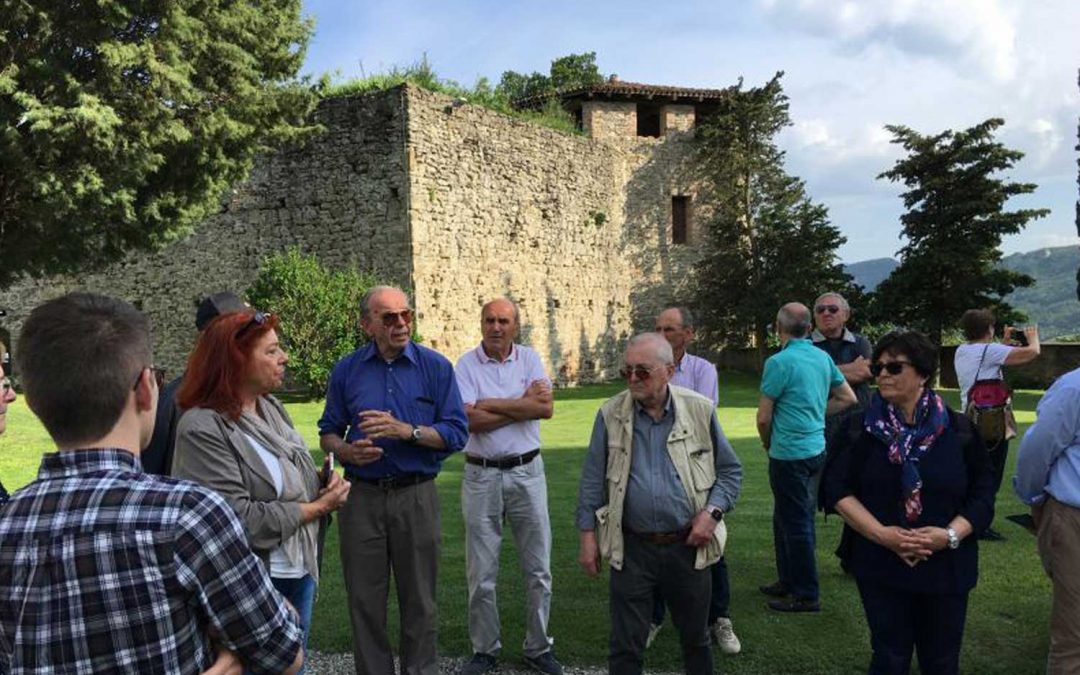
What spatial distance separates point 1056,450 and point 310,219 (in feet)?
59.2

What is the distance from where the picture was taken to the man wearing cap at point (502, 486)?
4422 millimetres

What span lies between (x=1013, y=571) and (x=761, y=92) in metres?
23.8

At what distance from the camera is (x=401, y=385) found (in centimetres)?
411

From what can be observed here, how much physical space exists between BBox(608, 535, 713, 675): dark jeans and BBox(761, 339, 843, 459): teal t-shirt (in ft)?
5.87

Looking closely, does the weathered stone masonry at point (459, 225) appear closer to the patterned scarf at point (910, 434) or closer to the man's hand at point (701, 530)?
the man's hand at point (701, 530)

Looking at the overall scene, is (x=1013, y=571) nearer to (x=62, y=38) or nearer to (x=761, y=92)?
(x=62, y=38)

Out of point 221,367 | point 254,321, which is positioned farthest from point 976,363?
point 221,367

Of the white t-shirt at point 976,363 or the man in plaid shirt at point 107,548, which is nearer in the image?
the man in plaid shirt at point 107,548

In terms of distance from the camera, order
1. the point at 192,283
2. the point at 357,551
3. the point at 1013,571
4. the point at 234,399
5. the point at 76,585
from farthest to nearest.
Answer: the point at 192,283 → the point at 1013,571 → the point at 357,551 → the point at 234,399 → the point at 76,585

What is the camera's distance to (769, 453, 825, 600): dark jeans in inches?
200

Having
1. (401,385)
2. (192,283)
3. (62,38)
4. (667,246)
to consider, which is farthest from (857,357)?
(667,246)

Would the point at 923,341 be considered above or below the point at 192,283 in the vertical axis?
below

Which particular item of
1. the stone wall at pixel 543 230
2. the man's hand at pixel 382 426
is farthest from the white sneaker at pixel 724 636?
the stone wall at pixel 543 230

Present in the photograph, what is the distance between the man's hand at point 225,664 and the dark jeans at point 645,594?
2143 mm
